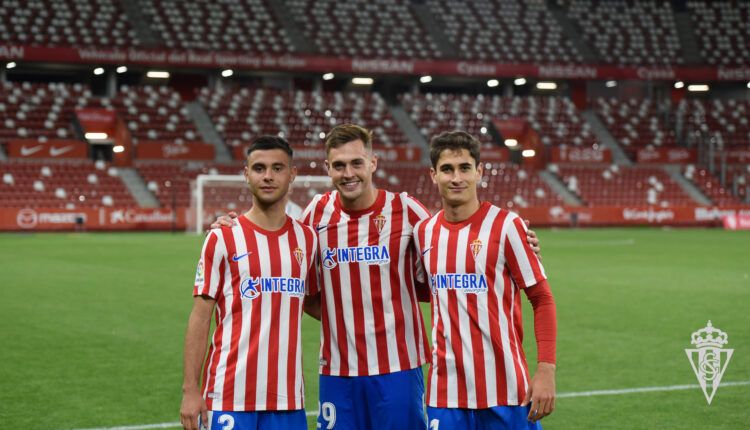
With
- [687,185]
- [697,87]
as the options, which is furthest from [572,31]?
[687,185]

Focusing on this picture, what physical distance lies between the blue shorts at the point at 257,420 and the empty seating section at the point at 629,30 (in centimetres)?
4757

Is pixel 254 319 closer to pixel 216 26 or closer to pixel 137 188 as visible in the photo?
pixel 137 188

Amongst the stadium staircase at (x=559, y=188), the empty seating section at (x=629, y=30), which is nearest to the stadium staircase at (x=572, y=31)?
the empty seating section at (x=629, y=30)

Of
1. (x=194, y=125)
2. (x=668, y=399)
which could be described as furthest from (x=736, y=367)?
(x=194, y=125)

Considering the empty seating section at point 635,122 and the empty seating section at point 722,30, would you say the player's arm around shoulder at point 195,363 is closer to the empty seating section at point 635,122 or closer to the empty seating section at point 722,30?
the empty seating section at point 635,122

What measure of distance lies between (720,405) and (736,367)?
154 centimetres

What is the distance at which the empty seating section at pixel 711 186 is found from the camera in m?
43.0

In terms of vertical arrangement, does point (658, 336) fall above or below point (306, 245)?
below

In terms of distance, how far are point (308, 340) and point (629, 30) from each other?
46.8m

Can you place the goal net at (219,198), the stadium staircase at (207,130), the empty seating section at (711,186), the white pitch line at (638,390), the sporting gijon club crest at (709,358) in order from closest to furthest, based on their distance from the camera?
the white pitch line at (638,390) < the sporting gijon club crest at (709,358) < the goal net at (219,198) < the stadium staircase at (207,130) < the empty seating section at (711,186)

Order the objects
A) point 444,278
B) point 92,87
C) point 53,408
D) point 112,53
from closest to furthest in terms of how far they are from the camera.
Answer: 1. point 444,278
2. point 53,408
3. point 112,53
4. point 92,87

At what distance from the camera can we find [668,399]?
22.8 ft

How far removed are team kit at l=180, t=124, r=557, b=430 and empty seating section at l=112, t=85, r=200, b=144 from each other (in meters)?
36.1

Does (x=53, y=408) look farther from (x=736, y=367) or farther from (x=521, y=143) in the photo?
(x=521, y=143)
